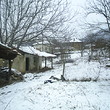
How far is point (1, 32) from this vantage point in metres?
15.8

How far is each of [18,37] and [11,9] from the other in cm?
270

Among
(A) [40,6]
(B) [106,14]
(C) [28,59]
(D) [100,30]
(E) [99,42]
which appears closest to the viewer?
(E) [99,42]

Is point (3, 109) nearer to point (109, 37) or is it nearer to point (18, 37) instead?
point (109, 37)

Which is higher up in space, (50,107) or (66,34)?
(66,34)

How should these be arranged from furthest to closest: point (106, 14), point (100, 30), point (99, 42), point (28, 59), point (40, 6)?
point (28, 59) < point (40, 6) < point (106, 14) < point (100, 30) < point (99, 42)

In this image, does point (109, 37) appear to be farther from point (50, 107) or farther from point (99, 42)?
point (50, 107)

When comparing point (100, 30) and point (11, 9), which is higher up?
point (11, 9)

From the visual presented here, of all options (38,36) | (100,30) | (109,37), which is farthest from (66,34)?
(109,37)

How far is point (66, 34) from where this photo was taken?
51.4ft

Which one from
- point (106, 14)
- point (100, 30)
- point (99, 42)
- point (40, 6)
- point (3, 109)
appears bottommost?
point (3, 109)

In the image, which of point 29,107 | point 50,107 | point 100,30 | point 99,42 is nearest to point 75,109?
point 50,107

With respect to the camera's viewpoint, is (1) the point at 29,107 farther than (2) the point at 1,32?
No

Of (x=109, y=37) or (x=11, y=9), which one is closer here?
(x=109, y=37)

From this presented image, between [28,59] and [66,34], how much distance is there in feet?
42.0
